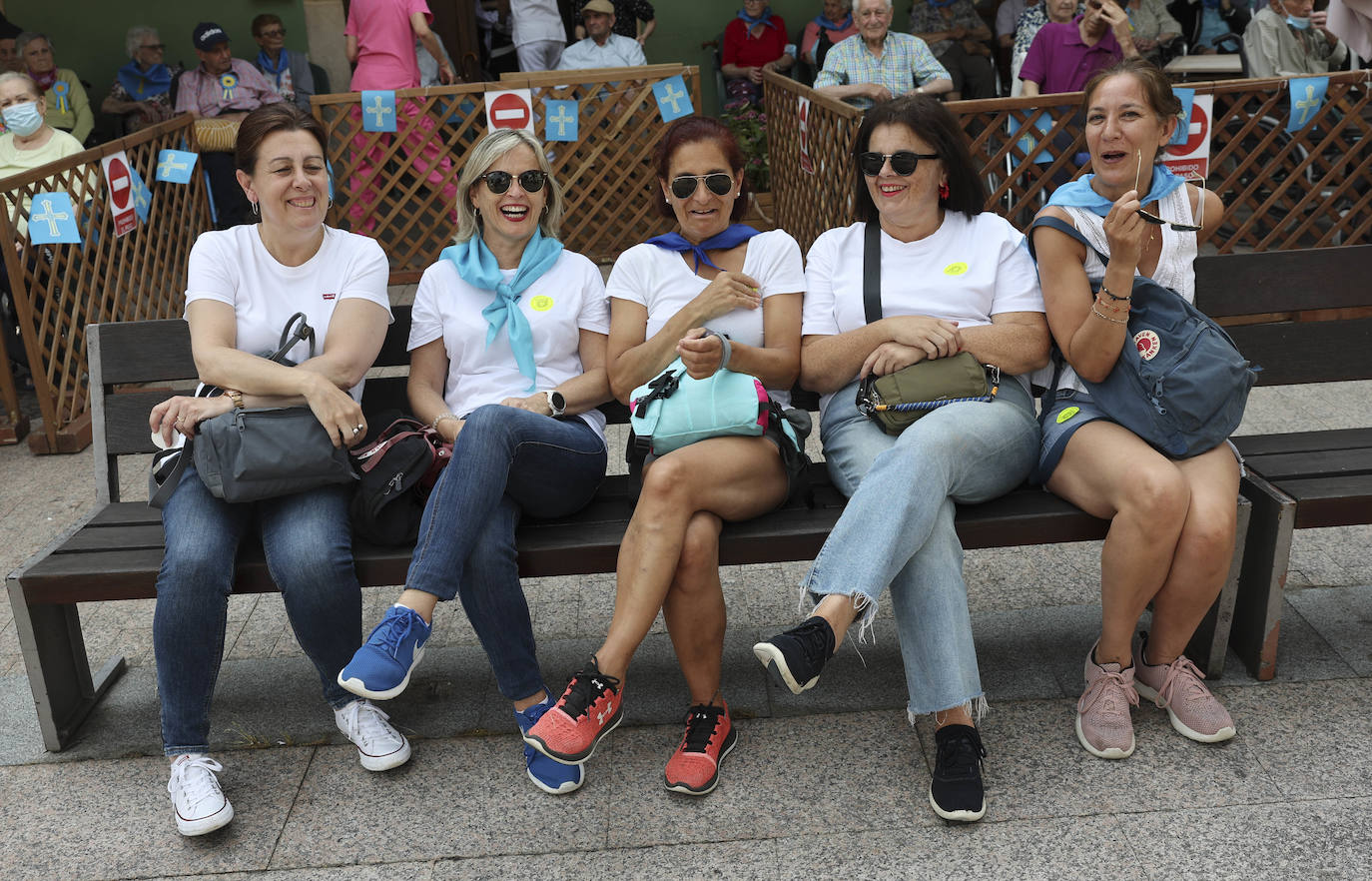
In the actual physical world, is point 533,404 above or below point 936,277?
below

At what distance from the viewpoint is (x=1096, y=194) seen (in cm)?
309

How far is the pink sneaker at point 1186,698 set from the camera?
282cm

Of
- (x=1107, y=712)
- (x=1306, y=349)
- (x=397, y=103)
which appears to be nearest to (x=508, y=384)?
(x=1107, y=712)

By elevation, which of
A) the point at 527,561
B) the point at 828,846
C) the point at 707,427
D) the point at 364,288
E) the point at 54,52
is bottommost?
the point at 828,846

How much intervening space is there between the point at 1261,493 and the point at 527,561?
72.8 inches

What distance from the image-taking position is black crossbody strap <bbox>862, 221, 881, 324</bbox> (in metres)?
3.20

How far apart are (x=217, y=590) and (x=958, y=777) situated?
175 centimetres

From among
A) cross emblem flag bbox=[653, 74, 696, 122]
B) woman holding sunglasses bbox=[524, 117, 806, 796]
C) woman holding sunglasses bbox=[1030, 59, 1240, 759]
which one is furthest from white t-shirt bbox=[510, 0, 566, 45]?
woman holding sunglasses bbox=[1030, 59, 1240, 759]

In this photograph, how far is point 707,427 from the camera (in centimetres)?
290

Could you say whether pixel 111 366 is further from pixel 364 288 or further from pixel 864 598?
pixel 864 598

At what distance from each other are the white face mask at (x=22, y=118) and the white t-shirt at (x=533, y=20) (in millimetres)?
3778

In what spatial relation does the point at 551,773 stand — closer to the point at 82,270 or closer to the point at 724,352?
the point at 724,352

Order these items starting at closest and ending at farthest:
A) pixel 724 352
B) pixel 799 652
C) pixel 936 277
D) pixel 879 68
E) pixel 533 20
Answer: pixel 799 652
pixel 724 352
pixel 936 277
pixel 879 68
pixel 533 20

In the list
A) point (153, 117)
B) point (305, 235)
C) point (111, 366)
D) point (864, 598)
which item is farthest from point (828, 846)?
point (153, 117)
